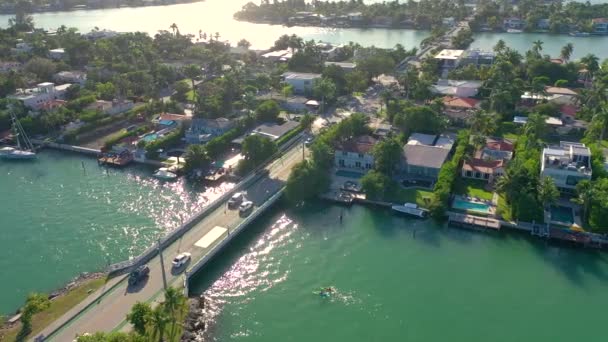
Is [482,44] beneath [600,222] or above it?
above

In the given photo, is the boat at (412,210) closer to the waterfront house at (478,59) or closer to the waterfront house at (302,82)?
the waterfront house at (302,82)

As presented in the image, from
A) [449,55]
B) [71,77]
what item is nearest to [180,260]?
[71,77]

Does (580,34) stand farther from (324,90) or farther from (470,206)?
(470,206)

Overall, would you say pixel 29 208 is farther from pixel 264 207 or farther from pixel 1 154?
pixel 264 207

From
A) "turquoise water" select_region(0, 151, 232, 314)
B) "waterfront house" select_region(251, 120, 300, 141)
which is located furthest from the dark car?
"waterfront house" select_region(251, 120, 300, 141)

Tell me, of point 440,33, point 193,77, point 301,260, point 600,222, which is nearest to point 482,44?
point 440,33

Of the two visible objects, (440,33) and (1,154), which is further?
(440,33)
